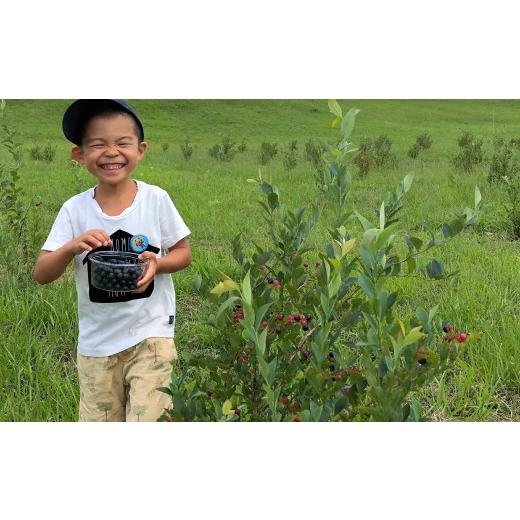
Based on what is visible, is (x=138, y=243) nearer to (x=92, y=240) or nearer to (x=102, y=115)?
(x=92, y=240)

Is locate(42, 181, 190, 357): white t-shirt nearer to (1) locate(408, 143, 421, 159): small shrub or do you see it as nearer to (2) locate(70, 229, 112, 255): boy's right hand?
(2) locate(70, 229, 112, 255): boy's right hand

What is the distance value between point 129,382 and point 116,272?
0.42m

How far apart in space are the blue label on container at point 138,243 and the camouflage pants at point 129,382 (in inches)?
12.1

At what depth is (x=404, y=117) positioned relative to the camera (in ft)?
23.0

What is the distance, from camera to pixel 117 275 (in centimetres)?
203

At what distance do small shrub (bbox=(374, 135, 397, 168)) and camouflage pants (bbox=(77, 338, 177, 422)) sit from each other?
513 centimetres

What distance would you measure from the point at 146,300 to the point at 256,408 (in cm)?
56

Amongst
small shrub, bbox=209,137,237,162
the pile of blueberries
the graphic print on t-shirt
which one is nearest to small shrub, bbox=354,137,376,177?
small shrub, bbox=209,137,237,162

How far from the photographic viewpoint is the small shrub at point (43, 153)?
654 cm

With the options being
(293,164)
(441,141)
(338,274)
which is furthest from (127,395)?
(441,141)

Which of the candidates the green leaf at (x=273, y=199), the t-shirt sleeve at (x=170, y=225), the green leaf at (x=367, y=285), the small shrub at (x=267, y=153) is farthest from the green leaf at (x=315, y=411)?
the small shrub at (x=267, y=153)

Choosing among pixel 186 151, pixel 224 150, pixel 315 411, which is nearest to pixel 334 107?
pixel 315 411

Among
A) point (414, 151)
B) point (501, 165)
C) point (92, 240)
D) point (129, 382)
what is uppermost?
point (414, 151)

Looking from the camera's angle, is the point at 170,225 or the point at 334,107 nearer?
the point at 334,107
